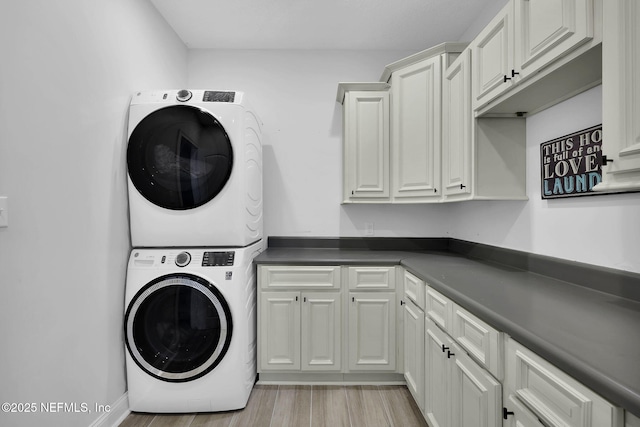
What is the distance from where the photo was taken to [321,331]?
2266 millimetres

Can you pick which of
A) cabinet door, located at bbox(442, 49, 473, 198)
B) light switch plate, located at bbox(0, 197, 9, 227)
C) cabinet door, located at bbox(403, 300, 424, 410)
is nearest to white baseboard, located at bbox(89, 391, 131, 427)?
light switch plate, located at bbox(0, 197, 9, 227)

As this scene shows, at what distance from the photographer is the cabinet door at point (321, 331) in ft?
7.40

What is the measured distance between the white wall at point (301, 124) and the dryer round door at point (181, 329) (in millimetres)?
1055

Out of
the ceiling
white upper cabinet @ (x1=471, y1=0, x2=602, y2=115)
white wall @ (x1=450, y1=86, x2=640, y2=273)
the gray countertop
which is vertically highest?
the ceiling

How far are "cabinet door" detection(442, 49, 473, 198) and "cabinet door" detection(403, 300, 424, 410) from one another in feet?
2.68

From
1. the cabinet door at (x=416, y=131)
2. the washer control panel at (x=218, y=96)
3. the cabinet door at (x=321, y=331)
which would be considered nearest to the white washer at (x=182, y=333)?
the cabinet door at (x=321, y=331)

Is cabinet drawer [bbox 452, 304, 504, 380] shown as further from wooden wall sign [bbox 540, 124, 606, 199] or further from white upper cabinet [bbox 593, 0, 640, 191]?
wooden wall sign [bbox 540, 124, 606, 199]

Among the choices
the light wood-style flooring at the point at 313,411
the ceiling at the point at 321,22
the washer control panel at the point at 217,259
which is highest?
A: the ceiling at the point at 321,22

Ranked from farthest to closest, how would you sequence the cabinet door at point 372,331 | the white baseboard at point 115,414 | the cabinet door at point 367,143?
the cabinet door at point 367,143 < the cabinet door at point 372,331 < the white baseboard at point 115,414

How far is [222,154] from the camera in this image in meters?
1.97

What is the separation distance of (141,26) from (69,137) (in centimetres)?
109

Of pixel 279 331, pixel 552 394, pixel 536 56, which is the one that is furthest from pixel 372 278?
pixel 536 56

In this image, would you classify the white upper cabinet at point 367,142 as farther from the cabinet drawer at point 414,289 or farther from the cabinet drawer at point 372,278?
the cabinet drawer at point 414,289

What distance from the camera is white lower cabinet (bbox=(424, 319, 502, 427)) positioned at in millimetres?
1132
